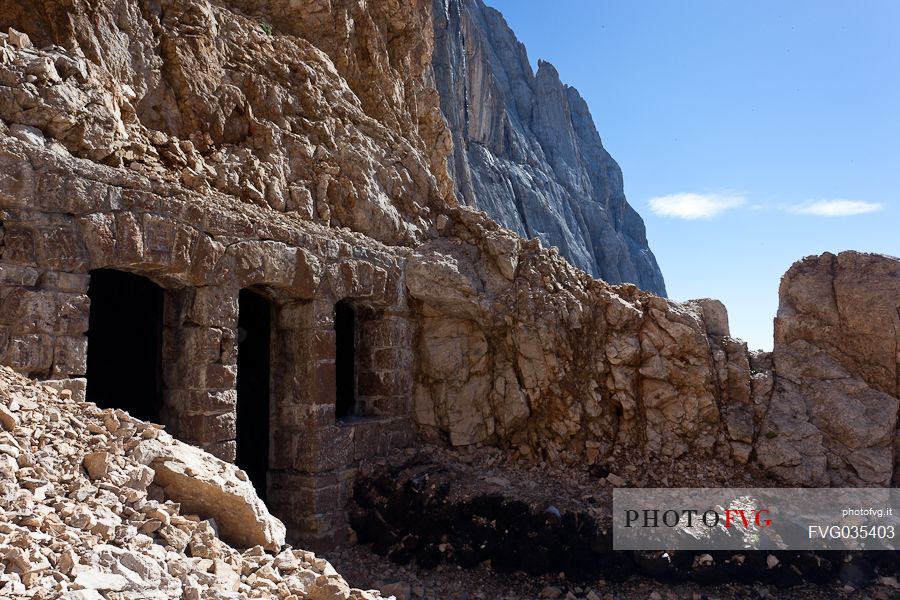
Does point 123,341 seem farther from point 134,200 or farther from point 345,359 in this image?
point 345,359

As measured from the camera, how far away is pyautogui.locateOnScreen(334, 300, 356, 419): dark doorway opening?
9375mm

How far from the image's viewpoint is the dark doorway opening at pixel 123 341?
7.45 metres

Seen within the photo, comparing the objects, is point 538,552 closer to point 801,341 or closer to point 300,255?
point 300,255

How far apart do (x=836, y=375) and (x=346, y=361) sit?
711 centimetres

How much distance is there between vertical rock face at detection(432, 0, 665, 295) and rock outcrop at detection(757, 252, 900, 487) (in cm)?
2250

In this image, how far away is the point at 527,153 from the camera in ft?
155

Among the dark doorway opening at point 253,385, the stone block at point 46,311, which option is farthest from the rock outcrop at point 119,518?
the dark doorway opening at point 253,385

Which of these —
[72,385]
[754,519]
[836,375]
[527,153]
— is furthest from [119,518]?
[527,153]

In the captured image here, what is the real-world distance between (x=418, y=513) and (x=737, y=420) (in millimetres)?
4630

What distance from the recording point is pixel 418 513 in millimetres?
8039

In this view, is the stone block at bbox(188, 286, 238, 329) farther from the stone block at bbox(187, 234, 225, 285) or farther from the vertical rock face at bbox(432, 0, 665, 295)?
the vertical rock face at bbox(432, 0, 665, 295)

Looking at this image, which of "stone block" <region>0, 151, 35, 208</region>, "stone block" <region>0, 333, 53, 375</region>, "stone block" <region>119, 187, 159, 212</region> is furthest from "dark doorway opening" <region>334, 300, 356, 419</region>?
"stone block" <region>0, 151, 35, 208</region>

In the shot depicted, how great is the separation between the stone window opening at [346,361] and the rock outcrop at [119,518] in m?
4.21

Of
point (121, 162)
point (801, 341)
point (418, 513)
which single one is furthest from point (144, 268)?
point (801, 341)
